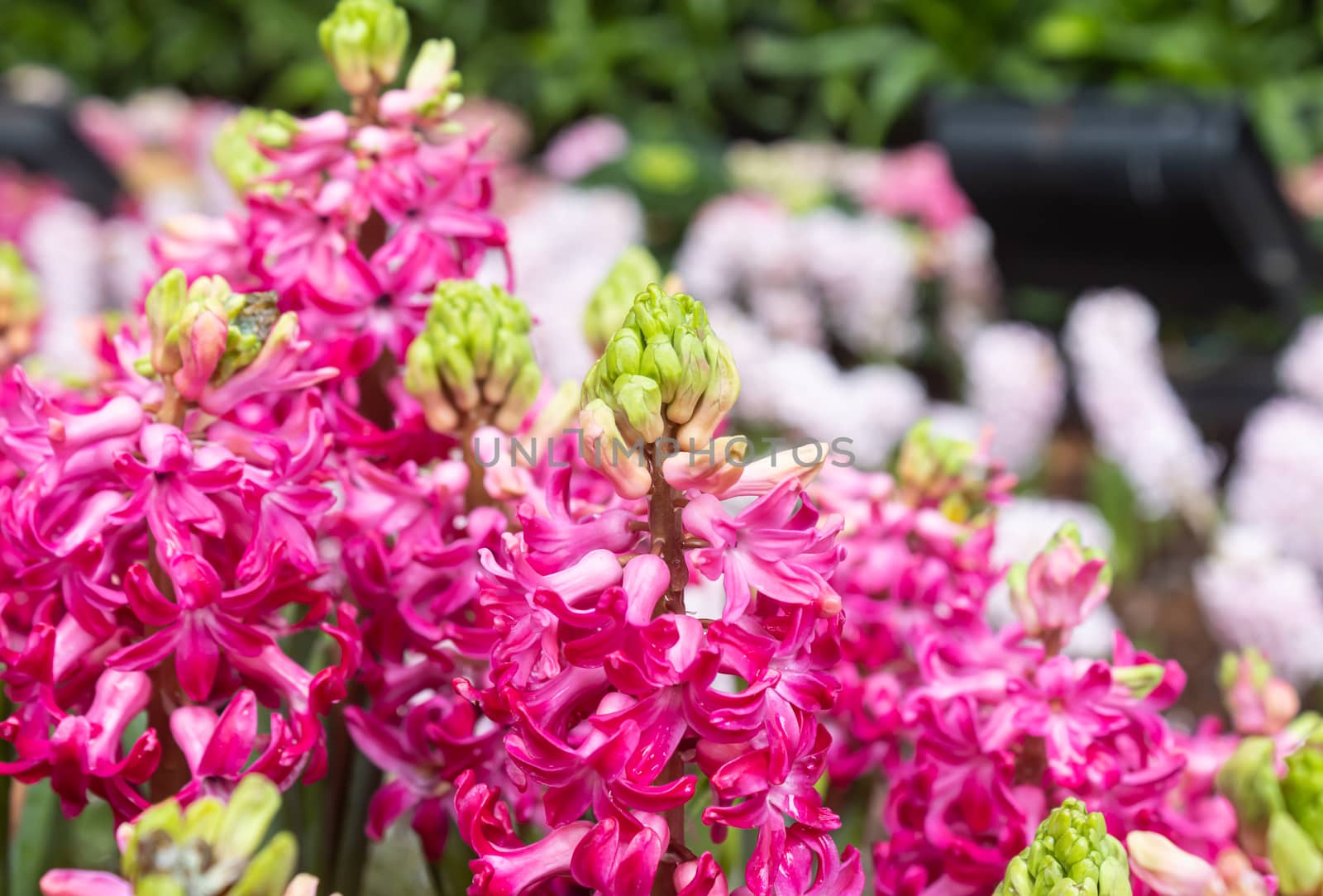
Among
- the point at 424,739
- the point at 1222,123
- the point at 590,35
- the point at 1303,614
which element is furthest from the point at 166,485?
the point at 590,35

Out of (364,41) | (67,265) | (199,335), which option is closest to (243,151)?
(364,41)

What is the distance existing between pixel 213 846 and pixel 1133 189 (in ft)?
5.26

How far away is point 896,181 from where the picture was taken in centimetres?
195

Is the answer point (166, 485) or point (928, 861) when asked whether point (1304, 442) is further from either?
point (166, 485)

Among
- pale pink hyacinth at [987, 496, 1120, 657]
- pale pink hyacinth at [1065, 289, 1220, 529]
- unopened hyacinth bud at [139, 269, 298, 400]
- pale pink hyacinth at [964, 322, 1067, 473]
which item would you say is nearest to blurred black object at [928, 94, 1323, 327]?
pale pink hyacinth at [964, 322, 1067, 473]

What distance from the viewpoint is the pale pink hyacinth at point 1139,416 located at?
1.19 metres

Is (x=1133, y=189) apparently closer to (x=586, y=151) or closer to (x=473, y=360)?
(x=586, y=151)

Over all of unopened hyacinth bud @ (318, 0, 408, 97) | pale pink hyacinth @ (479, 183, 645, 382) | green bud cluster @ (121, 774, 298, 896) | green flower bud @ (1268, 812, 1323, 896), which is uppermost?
unopened hyacinth bud @ (318, 0, 408, 97)

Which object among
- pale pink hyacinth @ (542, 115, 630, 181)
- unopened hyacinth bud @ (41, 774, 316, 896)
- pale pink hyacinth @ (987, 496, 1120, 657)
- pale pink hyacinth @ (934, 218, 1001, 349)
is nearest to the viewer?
unopened hyacinth bud @ (41, 774, 316, 896)

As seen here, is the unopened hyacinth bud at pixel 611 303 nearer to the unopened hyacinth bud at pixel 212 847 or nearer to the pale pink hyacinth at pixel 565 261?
the unopened hyacinth bud at pixel 212 847

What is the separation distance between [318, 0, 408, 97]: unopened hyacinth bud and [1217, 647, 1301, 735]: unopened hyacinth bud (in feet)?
1.13

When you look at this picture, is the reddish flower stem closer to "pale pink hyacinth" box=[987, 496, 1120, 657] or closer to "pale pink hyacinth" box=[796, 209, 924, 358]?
"pale pink hyacinth" box=[987, 496, 1120, 657]

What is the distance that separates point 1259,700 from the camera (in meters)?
0.42

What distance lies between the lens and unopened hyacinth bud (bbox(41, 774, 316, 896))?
0.26m
